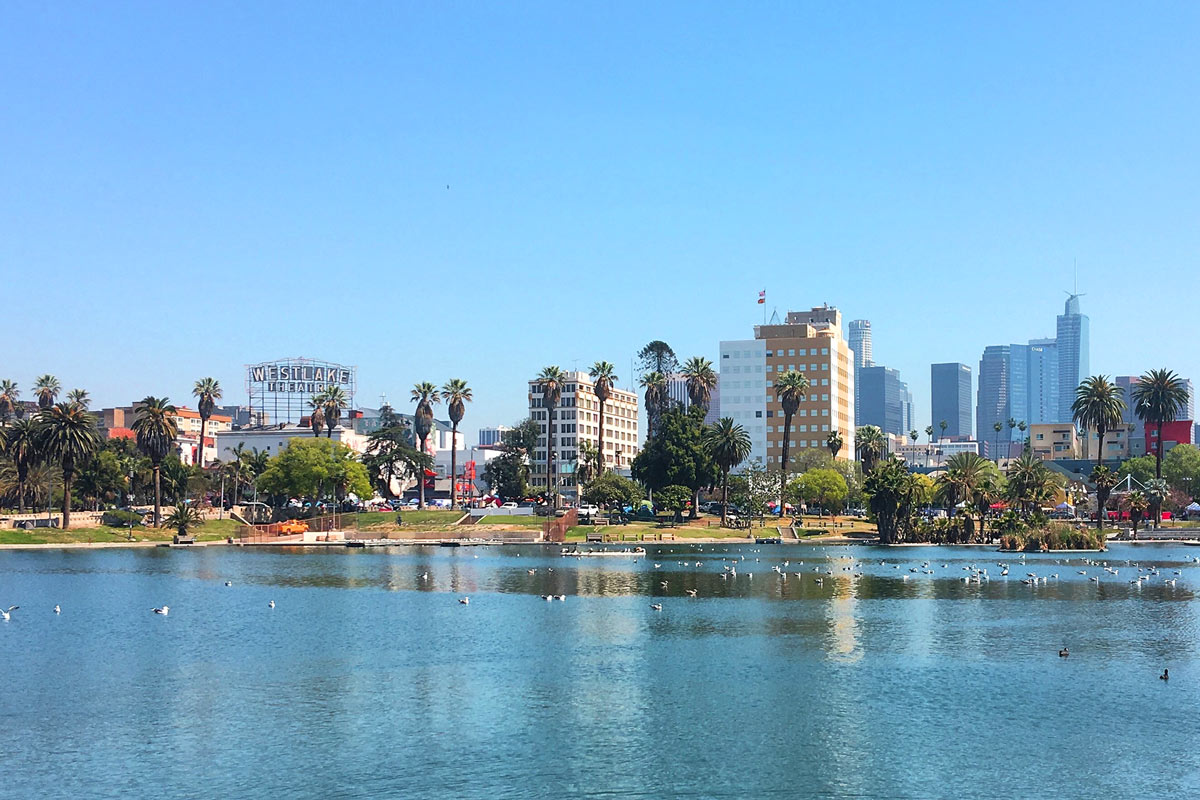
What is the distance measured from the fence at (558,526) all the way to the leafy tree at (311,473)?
3284 cm

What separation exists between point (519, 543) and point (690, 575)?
184 ft

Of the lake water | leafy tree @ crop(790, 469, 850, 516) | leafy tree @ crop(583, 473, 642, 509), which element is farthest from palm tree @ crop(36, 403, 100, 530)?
leafy tree @ crop(790, 469, 850, 516)

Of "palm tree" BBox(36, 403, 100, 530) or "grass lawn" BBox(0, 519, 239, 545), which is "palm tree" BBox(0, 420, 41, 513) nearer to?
"palm tree" BBox(36, 403, 100, 530)

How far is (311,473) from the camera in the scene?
174 meters

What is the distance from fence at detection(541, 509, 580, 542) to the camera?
160 m

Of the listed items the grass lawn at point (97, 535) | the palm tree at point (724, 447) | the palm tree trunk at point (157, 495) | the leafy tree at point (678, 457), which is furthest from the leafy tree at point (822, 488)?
the palm tree trunk at point (157, 495)

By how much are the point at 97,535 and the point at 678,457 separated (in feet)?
266

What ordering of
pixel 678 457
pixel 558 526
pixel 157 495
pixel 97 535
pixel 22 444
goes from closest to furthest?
Result: pixel 97 535, pixel 22 444, pixel 157 495, pixel 558 526, pixel 678 457

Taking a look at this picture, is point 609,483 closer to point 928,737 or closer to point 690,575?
point 690,575

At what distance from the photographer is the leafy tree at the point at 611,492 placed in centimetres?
17638

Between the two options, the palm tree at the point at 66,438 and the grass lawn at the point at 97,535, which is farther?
the palm tree at the point at 66,438

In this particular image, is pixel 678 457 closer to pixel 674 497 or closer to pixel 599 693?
pixel 674 497

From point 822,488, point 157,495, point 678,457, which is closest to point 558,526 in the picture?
point 678,457

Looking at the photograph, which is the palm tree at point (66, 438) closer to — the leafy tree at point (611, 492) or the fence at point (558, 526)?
the fence at point (558, 526)
